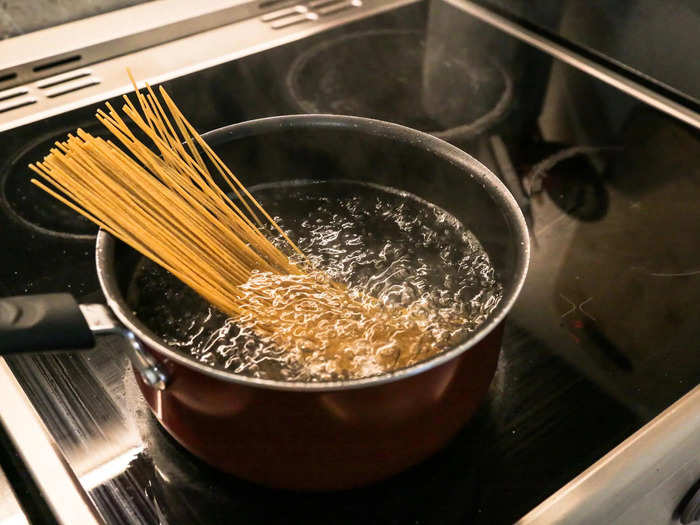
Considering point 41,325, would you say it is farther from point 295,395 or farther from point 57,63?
point 57,63

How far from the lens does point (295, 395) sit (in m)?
0.49

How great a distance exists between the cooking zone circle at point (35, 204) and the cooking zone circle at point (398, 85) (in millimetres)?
383

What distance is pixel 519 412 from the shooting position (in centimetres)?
69

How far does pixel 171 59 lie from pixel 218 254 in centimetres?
58

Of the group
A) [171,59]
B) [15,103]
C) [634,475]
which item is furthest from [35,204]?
[634,475]

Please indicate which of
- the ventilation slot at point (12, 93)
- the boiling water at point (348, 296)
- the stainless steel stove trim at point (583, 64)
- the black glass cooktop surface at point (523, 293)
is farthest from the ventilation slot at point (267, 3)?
the boiling water at point (348, 296)

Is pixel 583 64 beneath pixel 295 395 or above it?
beneath

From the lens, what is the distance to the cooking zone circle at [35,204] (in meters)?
0.87

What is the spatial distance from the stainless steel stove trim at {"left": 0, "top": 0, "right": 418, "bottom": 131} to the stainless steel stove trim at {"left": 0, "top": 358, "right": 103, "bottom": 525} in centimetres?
50

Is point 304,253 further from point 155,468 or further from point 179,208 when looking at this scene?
point 155,468

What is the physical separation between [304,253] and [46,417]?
1.00 ft

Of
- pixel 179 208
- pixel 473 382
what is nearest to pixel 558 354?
pixel 473 382

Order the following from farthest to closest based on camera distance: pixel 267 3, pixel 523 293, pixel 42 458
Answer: pixel 267 3 → pixel 523 293 → pixel 42 458

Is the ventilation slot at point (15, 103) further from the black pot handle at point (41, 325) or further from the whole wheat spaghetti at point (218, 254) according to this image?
the black pot handle at point (41, 325)
